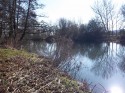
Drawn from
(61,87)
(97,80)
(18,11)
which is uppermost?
(18,11)

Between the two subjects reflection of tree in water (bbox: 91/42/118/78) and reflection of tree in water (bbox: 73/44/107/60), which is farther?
reflection of tree in water (bbox: 73/44/107/60)

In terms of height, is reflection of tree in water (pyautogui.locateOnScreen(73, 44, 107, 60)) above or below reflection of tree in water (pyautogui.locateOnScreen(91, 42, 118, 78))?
below

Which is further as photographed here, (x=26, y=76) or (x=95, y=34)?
(x=95, y=34)

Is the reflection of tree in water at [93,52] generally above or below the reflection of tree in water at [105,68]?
below

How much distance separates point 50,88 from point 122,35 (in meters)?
41.7

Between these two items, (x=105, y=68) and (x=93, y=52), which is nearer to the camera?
(x=105, y=68)

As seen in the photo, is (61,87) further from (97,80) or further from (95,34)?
(95,34)

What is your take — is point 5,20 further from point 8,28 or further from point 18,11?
point 18,11

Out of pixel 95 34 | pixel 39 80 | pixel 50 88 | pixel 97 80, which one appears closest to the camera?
pixel 50 88

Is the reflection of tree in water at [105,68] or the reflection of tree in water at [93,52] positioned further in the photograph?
the reflection of tree in water at [93,52]

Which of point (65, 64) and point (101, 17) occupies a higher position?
point (101, 17)

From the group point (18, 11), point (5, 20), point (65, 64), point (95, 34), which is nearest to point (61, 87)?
point (65, 64)

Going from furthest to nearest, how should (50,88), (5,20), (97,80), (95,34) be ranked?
1. (95,34)
2. (5,20)
3. (97,80)
4. (50,88)

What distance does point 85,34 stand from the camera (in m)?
51.4
